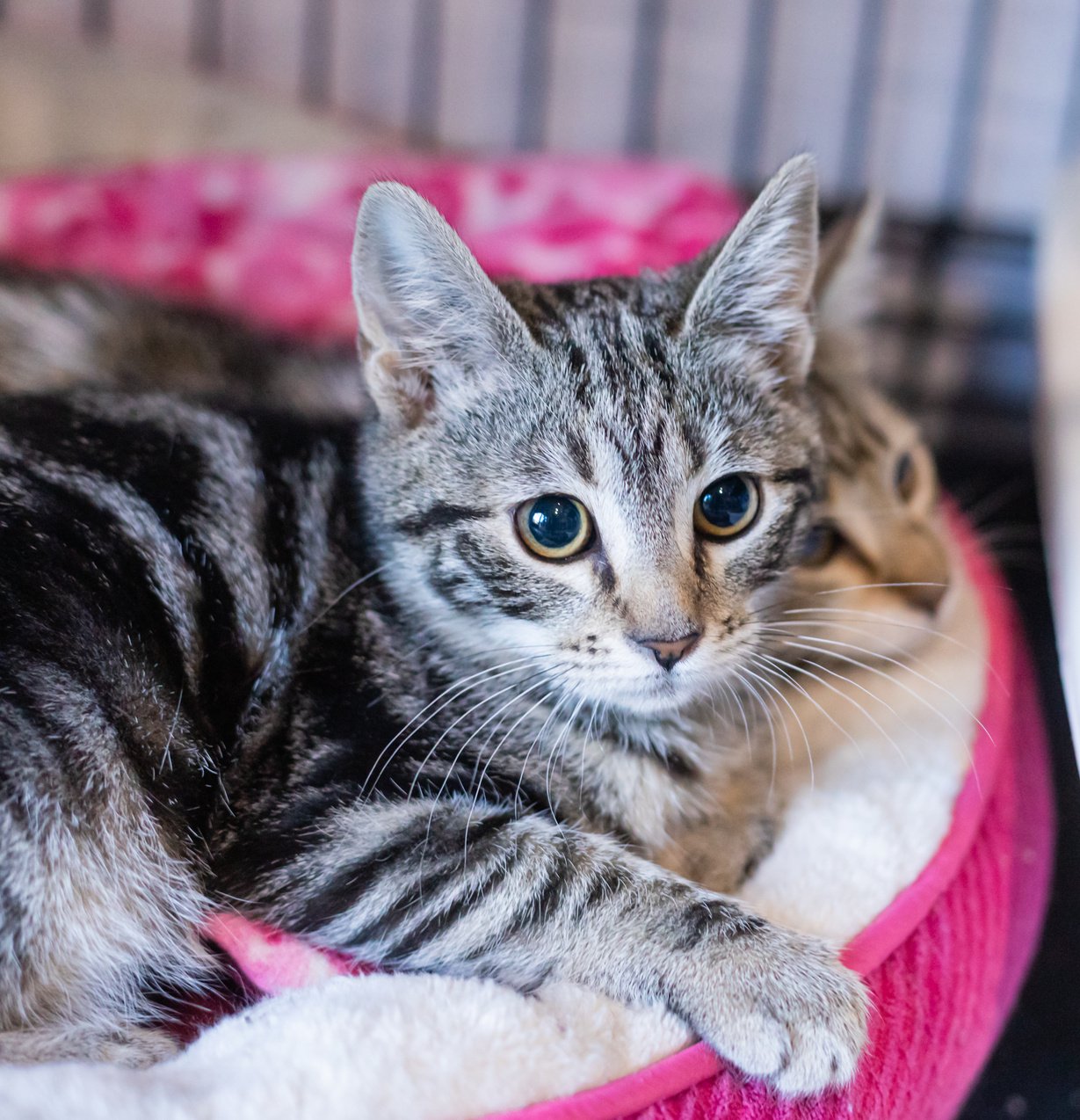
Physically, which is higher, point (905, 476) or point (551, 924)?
point (905, 476)

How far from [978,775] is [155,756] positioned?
816 millimetres

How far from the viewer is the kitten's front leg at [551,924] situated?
33.9 inches

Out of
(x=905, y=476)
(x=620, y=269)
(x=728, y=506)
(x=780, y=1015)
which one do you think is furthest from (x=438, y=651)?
(x=620, y=269)

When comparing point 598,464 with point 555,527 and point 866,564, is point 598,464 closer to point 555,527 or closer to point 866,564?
point 555,527

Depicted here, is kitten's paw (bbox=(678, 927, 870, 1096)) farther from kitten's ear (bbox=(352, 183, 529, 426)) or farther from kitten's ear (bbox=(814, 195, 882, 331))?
kitten's ear (bbox=(814, 195, 882, 331))

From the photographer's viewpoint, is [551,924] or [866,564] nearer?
[551,924]

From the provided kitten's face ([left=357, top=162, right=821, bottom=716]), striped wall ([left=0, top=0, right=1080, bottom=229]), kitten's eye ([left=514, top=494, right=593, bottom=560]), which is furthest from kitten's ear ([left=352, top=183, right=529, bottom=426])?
striped wall ([left=0, top=0, right=1080, bottom=229])

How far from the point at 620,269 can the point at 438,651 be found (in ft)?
2.84

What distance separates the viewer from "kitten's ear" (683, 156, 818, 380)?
0.99 metres

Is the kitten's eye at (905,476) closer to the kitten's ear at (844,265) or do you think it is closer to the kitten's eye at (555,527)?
the kitten's ear at (844,265)

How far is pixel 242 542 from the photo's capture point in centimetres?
105

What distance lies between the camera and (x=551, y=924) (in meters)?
0.91

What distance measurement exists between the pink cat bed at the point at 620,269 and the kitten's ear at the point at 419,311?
345mm

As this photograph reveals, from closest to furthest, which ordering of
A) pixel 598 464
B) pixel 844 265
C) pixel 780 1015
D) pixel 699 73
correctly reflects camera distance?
pixel 780 1015 < pixel 598 464 < pixel 844 265 < pixel 699 73
